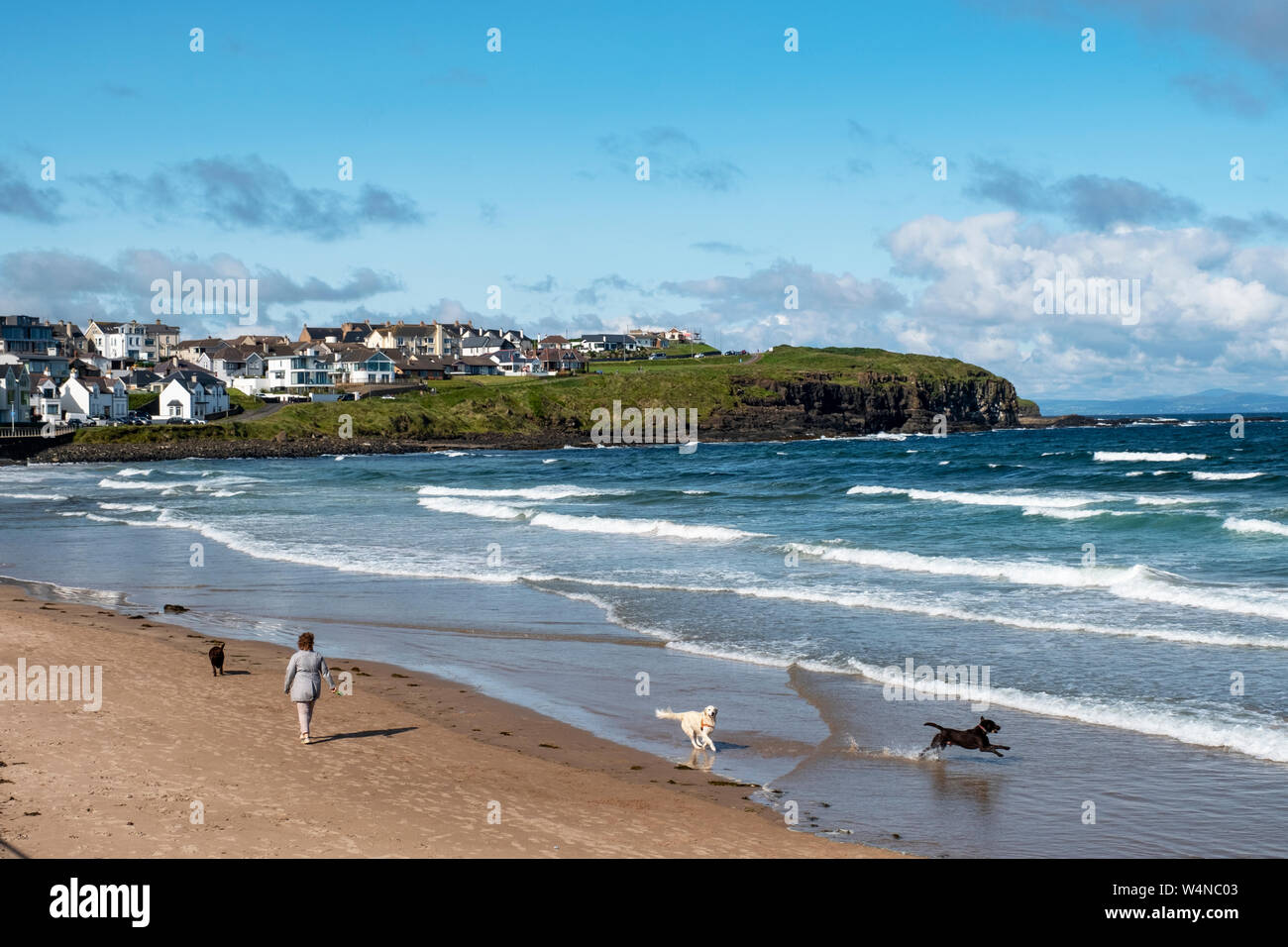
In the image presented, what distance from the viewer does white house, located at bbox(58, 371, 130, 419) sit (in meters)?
106

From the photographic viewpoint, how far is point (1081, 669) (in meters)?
17.2

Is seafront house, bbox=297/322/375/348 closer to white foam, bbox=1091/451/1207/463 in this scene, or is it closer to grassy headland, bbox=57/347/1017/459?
grassy headland, bbox=57/347/1017/459

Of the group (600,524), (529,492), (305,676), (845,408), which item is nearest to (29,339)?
(845,408)

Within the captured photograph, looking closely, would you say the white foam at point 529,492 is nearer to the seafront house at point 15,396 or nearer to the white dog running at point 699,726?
the white dog running at point 699,726

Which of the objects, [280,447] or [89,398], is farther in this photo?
[89,398]

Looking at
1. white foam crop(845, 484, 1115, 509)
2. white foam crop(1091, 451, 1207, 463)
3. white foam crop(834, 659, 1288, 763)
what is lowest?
white foam crop(834, 659, 1288, 763)

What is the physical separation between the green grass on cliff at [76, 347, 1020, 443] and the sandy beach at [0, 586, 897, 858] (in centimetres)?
8837

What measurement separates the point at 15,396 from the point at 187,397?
15160 mm

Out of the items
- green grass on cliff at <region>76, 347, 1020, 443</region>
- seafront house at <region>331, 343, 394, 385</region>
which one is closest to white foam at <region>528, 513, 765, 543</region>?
green grass on cliff at <region>76, 347, 1020, 443</region>

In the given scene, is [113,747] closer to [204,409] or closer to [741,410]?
[204,409]

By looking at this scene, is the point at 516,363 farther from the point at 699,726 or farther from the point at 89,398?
the point at 699,726

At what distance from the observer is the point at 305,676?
13.1m

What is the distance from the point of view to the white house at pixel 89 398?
10644 cm

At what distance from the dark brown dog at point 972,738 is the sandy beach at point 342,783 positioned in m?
2.52
